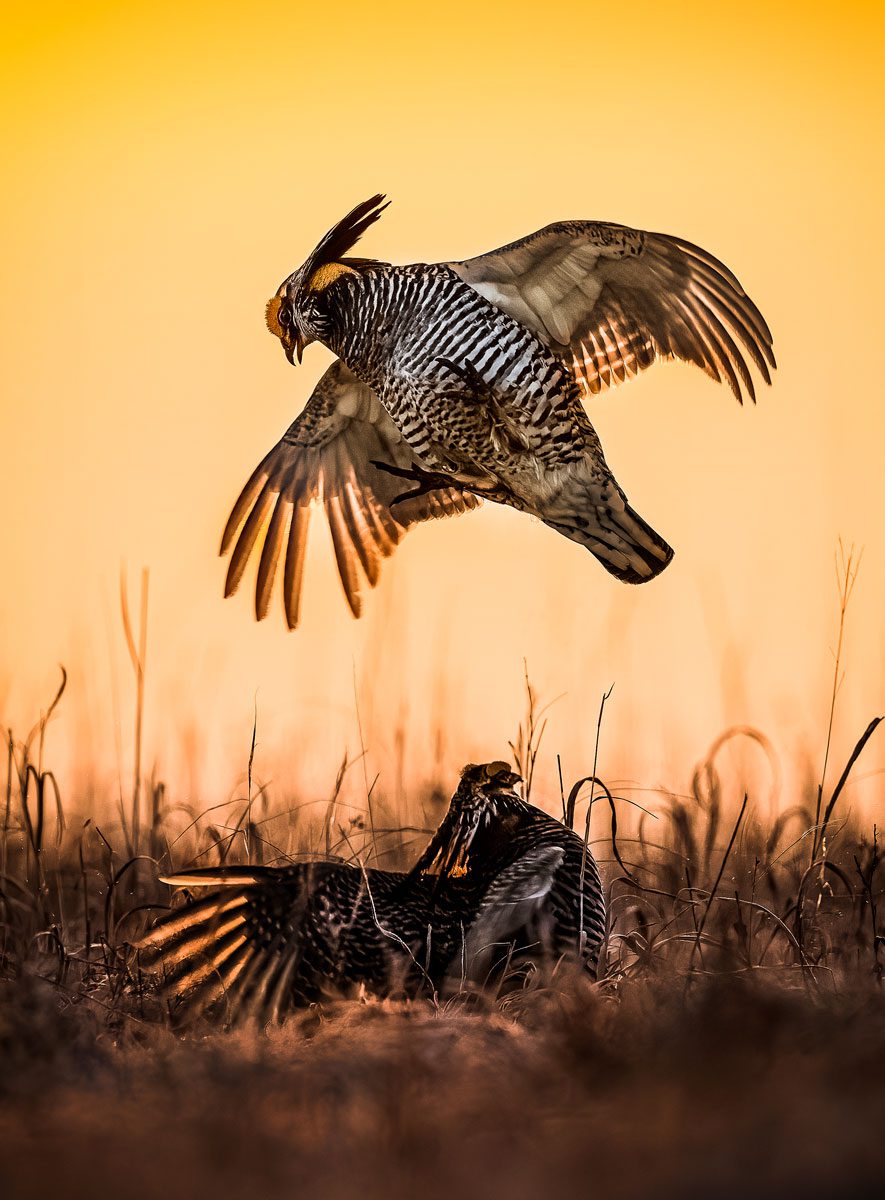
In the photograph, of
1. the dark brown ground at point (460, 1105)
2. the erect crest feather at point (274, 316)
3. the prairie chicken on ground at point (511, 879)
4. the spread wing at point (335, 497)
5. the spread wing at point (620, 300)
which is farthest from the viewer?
the spread wing at point (335, 497)

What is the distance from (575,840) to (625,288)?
1164 millimetres

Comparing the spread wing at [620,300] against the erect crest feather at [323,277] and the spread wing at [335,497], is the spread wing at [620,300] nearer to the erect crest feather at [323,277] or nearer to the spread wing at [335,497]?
the erect crest feather at [323,277]

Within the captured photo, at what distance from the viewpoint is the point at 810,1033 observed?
86.4 inches

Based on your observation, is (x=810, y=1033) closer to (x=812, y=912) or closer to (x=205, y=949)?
(x=812, y=912)

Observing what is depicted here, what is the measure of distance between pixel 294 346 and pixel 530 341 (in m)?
0.53

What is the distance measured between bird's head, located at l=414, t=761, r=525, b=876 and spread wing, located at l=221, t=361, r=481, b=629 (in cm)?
69

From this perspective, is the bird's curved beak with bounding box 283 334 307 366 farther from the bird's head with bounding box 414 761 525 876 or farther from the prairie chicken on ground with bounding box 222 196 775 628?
the bird's head with bounding box 414 761 525 876

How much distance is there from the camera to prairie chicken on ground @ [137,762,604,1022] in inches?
92.5

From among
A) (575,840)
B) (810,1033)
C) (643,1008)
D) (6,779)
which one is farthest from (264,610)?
(810,1033)

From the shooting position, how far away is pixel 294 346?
9.70ft

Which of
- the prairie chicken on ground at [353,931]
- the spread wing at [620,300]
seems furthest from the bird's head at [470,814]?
the spread wing at [620,300]

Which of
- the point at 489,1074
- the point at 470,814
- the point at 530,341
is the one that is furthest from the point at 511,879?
the point at 530,341

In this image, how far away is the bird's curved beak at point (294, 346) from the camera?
9.64 ft

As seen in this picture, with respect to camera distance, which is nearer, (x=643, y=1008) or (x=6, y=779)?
(x=643, y=1008)
